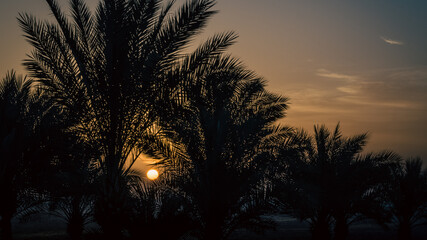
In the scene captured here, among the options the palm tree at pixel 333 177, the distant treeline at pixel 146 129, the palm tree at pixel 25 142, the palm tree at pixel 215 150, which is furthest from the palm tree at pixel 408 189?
the palm tree at pixel 25 142

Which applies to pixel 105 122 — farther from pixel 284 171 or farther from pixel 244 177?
pixel 284 171

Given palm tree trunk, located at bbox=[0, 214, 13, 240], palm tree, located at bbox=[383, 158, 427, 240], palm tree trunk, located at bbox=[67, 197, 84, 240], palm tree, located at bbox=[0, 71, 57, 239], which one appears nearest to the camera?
palm tree, located at bbox=[0, 71, 57, 239]

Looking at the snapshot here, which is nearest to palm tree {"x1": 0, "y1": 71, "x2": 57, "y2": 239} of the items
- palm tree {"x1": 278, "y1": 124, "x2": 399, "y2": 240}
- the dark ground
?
palm tree {"x1": 278, "y1": 124, "x2": 399, "y2": 240}

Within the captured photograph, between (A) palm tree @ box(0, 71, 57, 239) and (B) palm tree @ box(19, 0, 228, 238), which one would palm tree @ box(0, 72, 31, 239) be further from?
(B) palm tree @ box(19, 0, 228, 238)

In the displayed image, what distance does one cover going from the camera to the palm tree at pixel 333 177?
1489 centimetres

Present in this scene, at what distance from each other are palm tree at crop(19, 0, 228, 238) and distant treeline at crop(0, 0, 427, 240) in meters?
0.02

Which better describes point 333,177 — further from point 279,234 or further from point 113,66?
point 279,234

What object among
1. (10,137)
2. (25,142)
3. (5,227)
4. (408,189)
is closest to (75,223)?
(5,227)

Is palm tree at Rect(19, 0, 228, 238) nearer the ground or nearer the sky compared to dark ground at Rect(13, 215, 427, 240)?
nearer the sky

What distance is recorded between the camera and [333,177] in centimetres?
1523

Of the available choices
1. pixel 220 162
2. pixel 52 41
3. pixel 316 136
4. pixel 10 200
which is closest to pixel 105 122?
pixel 52 41

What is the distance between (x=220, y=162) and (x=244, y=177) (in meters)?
0.70

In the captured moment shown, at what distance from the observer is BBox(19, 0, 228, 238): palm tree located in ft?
27.9

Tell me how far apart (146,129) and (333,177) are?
857 centimetres
